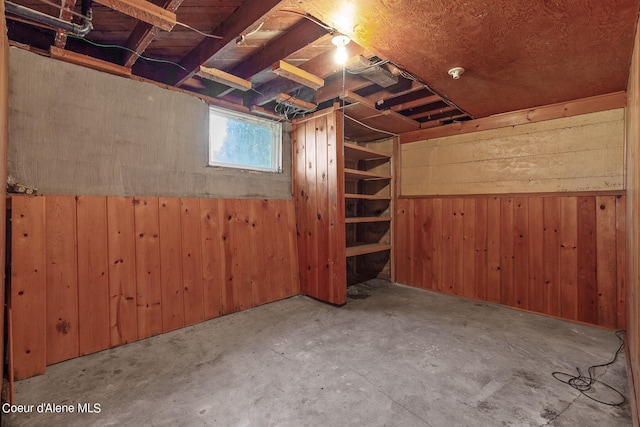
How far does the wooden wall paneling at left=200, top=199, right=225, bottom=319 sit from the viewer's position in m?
2.51

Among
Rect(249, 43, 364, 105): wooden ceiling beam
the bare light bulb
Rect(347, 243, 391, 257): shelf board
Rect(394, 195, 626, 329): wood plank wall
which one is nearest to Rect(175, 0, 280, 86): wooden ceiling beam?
A: the bare light bulb

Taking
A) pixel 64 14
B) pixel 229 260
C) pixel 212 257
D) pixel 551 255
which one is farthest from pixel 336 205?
pixel 64 14

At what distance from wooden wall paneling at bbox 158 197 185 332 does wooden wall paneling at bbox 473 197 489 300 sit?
2938 millimetres

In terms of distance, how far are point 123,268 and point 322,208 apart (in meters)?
1.77

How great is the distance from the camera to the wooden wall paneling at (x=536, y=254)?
269cm

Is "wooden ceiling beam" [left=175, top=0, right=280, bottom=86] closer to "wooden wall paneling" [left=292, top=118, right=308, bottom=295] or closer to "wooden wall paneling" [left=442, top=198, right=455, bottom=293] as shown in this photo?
"wooden wall paneling" [left=292, top=118, right=308, bottom=295]

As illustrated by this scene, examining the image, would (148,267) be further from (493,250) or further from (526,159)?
(526,159)

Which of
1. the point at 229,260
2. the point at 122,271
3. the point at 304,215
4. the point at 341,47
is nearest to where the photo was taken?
the point at 341,47

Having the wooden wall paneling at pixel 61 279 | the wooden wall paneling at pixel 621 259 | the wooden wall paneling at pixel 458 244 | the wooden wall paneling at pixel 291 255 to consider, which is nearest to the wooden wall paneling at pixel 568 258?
the wooden wall paneling at pixel 621 259

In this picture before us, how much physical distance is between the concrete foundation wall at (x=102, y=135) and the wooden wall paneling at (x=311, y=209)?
872mm

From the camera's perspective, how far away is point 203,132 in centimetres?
257

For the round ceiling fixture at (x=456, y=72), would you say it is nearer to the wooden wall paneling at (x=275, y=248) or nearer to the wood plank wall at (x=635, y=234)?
the wood plank wall at (x=635, y=234)

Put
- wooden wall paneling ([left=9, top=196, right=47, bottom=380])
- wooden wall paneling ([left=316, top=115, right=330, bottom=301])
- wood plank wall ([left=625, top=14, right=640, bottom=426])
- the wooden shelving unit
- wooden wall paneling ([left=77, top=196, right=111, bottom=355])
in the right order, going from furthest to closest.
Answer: the wooden shelving unit < wooden wall paneling ([left=316, top=115, right=330, bottom=301]) < wooden wall paneling ([left=77, top=196, right=111, bottom=355]) < wooden wall paneling ([left=9, top=196, right=47, bottom=380]) < wood plank wall ([left=625, top=14, right=640, bottom=426])

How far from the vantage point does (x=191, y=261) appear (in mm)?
2430
